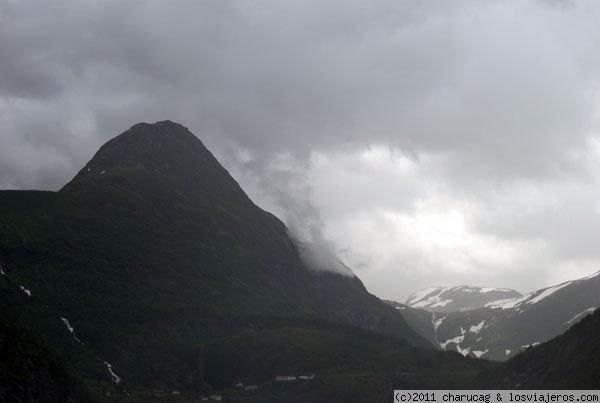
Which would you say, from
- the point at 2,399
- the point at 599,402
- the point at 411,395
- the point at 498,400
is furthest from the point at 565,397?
the point at 2,399

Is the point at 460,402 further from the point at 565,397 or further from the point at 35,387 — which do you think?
the point at 35,387

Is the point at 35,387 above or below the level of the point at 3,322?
below

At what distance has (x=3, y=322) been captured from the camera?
19425cm

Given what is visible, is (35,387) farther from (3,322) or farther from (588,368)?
(588,368)

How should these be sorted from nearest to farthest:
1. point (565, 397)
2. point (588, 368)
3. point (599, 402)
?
point (599, 402) < point (565, 397) < point (588, 368)

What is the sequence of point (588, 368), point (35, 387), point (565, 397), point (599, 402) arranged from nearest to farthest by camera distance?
point (599, 402) < point (565, 397) < point (35, 387) < point (588, 368)

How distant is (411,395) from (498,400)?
986 inches

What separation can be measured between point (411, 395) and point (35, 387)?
10322 centimetres

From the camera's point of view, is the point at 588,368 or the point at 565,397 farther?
the point at 588,368

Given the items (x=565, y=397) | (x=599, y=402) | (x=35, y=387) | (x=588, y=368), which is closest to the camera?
(x=599, y=402)

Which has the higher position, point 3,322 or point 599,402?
point 3,322

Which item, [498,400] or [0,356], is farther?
[498,400]

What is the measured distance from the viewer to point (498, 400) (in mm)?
193875

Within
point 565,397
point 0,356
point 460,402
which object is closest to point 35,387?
point 0,356
